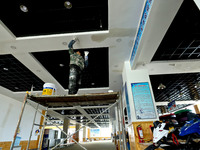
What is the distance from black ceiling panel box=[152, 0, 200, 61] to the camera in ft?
8.55

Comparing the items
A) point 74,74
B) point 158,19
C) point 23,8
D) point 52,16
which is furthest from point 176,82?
point 23,8

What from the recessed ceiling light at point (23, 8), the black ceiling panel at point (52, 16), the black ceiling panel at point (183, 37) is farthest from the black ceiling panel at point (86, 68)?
the black ceiling panel at point (183, 37)

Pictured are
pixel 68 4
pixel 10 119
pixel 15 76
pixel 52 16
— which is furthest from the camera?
pixel 10 119

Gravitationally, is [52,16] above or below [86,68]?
above

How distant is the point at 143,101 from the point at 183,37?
221cm

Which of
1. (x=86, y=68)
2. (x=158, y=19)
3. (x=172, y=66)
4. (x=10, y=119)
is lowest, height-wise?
(x=10, y=119)

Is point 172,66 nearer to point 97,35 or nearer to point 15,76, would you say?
point 97,35

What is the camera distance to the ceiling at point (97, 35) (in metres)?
2.47

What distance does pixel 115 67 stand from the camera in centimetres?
443

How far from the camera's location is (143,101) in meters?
3.22

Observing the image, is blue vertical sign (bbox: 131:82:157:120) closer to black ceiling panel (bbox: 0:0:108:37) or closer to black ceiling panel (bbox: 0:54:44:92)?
black ceiling panel (bbox: 0:0:108:37)

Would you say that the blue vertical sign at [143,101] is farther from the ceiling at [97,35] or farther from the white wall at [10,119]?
the white wall at [10,119]

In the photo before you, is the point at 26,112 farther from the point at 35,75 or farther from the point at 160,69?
the point at 160,69

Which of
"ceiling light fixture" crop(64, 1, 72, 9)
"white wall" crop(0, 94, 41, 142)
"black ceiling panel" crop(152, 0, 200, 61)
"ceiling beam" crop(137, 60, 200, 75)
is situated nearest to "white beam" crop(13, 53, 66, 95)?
"ceiling light fixture" crop(64, 1, 72, 9)
